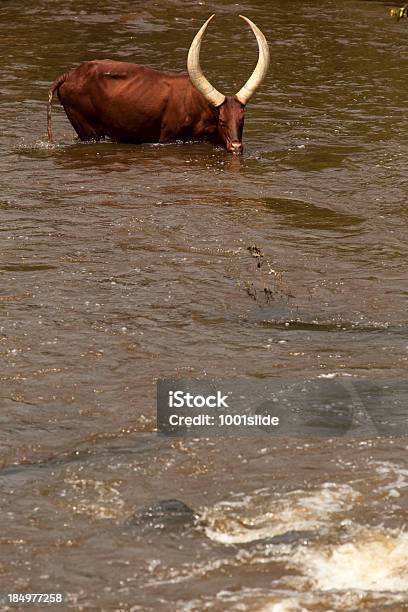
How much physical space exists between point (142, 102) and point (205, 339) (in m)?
4.98

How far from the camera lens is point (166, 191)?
10.3 m

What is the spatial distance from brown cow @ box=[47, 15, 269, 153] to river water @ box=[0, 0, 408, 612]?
0.21 m

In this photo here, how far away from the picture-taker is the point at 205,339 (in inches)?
283

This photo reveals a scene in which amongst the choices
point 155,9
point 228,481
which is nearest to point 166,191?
point 228,481

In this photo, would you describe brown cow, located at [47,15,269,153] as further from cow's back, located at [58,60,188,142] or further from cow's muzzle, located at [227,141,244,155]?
cow's muzzle, located at [227,141,244,155]

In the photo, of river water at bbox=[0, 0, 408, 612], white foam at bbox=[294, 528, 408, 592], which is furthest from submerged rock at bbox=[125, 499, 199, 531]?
white foam at bbox=[294, 528, 408, 592]

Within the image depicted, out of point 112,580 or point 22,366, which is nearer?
point 112,580

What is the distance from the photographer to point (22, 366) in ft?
22.2

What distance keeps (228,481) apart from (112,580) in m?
0.91

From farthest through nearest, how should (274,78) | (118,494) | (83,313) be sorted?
(274,78) < (83,313) < (118,494)

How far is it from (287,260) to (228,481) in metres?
3.25

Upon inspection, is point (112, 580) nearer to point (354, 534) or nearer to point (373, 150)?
point (354, 534)

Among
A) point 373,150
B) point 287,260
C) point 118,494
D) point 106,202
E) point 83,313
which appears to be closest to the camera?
point 118,494

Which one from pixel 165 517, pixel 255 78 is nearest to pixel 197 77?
pixel 255 78
